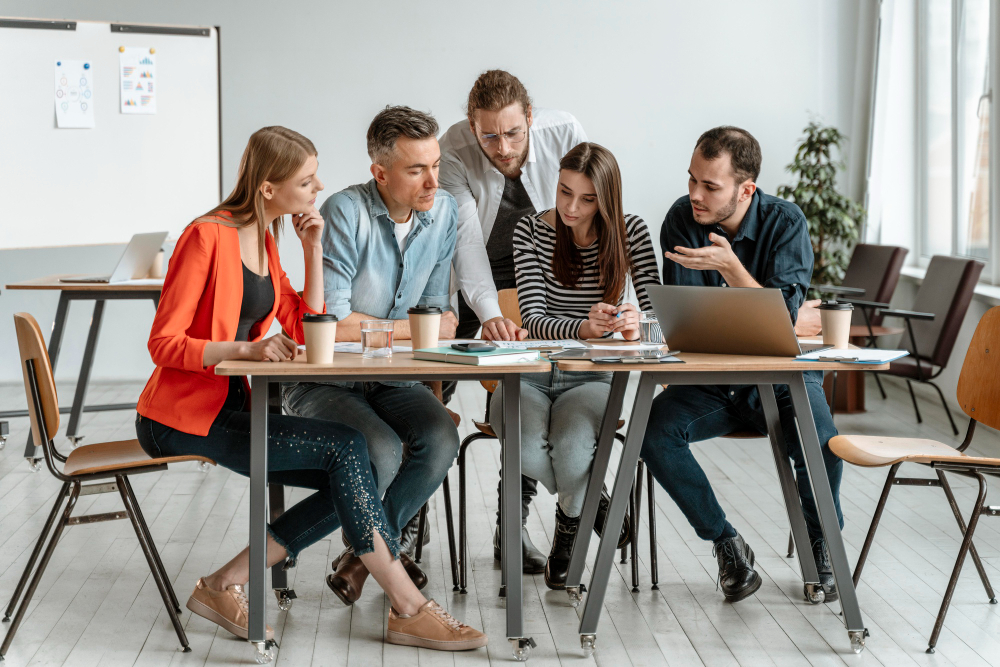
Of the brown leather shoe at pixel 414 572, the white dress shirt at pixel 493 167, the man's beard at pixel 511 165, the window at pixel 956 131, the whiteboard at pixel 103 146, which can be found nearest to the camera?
the brown leather shoe at pixel 414 572

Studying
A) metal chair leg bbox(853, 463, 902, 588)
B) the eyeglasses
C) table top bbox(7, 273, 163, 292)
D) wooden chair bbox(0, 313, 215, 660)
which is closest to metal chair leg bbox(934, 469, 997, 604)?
metal chair leg bbox(853, 463, 902, 588)

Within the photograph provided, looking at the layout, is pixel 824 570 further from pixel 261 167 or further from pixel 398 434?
pixel 261 167

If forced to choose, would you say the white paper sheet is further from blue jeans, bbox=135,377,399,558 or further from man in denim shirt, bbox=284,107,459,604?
blue jeans, bbox=135,377,399,558

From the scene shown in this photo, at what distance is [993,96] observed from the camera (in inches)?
173

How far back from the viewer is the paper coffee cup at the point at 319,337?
6.21ft

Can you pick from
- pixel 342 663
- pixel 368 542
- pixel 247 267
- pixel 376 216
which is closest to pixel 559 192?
pixel 376 216

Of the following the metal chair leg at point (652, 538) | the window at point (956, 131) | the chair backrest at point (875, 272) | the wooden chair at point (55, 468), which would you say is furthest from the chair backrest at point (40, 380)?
the window at point (956, 131)

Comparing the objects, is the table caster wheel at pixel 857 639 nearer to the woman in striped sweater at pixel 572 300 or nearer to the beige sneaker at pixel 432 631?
the woman in striped sweater at pixel 572 300

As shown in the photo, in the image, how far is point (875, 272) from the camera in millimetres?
4961

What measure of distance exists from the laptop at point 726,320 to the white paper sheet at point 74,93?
4.04 meters

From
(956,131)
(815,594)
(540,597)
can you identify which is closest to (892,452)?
(815,594)

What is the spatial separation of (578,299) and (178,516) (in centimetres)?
157

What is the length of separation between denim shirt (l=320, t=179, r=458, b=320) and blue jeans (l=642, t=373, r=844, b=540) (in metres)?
0.78

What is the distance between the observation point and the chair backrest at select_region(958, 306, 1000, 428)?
225cm
